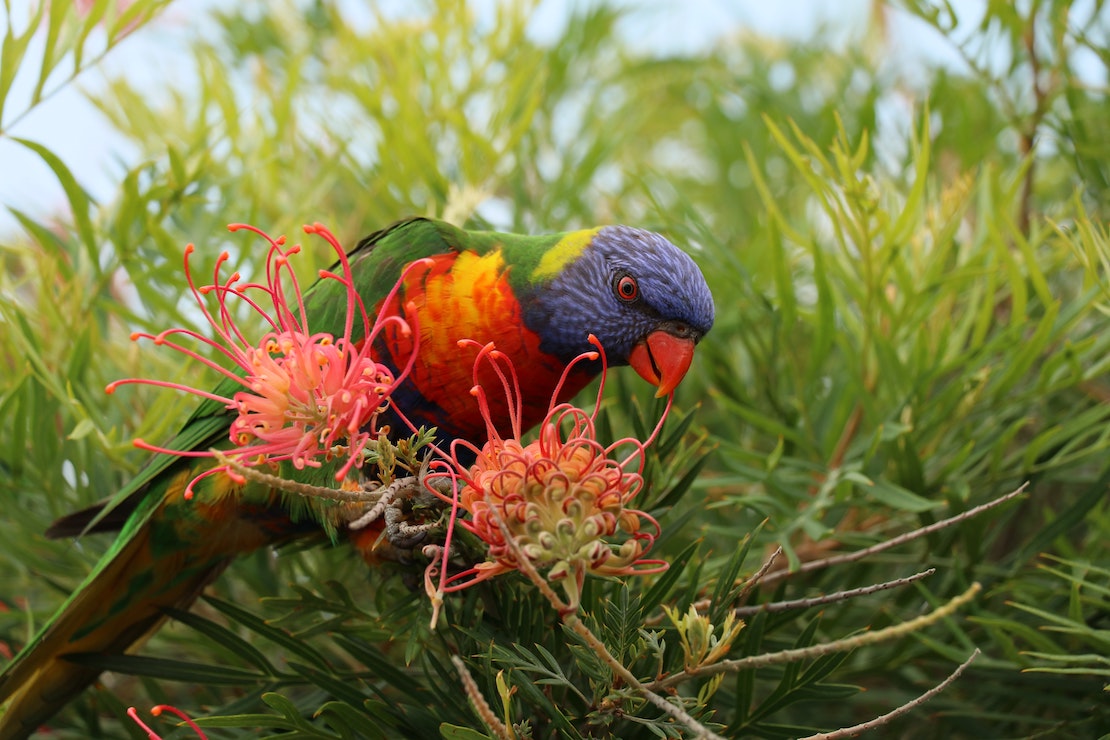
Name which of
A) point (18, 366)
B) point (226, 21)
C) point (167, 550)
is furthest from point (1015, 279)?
point (226, 21)

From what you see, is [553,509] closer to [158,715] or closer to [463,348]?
[158,715]

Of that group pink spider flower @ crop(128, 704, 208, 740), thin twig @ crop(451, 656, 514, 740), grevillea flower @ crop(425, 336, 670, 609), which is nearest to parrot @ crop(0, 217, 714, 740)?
pink spider flower @ crop(128, 704, 208, 740)

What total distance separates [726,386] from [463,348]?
475 millimetres

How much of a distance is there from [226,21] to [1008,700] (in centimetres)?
261

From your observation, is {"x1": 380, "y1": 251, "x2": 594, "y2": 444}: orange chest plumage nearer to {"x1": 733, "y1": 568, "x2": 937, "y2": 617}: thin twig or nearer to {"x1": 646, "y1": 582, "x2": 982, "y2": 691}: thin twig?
{"x1": 733, "y1": 568, "x2": 937, "y2": 617}: thin twig

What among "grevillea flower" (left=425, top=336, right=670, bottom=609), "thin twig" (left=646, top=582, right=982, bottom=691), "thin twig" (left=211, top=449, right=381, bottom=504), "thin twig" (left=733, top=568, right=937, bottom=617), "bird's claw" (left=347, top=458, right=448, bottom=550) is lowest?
"thin twig" (left=733, top=568, right=937, bottom=617)

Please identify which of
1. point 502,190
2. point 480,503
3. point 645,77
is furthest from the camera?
point 645,77

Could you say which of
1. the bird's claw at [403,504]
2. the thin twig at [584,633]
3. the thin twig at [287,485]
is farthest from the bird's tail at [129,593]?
the thin twig at [584,633]

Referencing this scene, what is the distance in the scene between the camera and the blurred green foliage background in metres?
1.14

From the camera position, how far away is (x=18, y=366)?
1462 mm

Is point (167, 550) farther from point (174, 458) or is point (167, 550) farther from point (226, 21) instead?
point (226, 21)

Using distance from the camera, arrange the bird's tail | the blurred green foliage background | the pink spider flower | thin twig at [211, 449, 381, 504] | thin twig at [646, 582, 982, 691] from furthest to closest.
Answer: the bird's tail, the blurred green foliage background, the pink spider flower, thin twig at [211, 449, 381, 504], thin twig at [646, 582, 982, 691]

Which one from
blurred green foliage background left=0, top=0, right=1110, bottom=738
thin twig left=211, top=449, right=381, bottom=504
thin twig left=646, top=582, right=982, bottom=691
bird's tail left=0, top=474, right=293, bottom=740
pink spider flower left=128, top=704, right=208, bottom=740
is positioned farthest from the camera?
bird's tail left=0, top=474, right=293, bottom=740

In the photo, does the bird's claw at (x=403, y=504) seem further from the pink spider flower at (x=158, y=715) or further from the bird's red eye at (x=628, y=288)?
the bird's red eye at (x=628, y=288)
